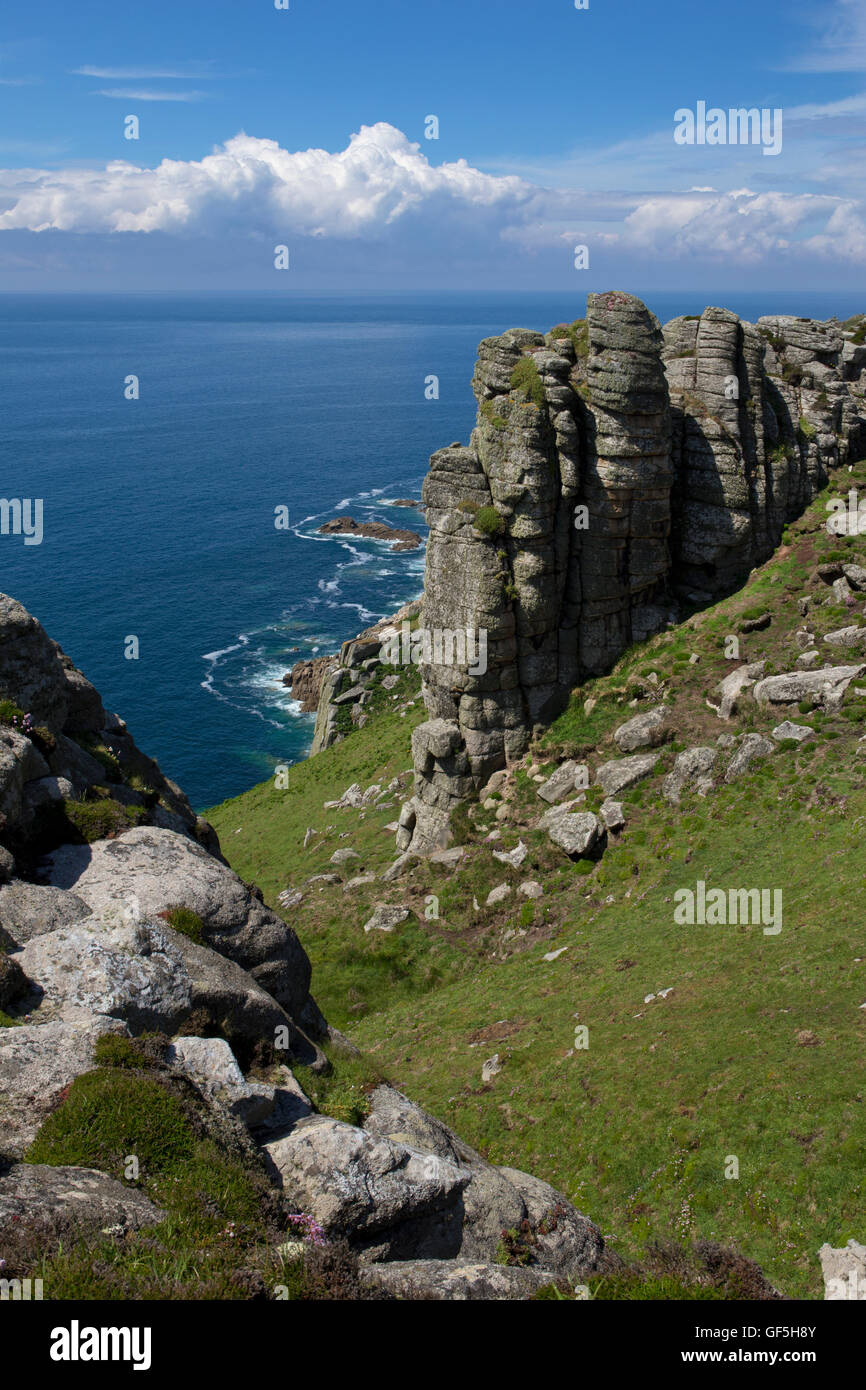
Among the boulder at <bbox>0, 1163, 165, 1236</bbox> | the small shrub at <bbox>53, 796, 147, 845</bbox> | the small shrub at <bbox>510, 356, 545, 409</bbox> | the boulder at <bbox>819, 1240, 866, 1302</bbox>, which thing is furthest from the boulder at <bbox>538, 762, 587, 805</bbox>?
the boulder at <bbox>0, 1163, 165, 1236</bbox>

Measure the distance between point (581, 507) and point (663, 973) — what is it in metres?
28.6

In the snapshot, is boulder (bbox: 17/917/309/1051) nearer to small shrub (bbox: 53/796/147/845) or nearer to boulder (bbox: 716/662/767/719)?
small shrub (bbox: 53/796/147/845)

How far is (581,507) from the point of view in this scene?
2087 inches

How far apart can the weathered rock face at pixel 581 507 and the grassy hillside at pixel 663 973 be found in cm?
254

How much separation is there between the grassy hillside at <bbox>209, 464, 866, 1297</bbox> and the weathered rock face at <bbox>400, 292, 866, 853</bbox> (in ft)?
8.32

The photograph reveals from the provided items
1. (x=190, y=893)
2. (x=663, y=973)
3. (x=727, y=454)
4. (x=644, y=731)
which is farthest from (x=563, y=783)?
(x=190, y=893)

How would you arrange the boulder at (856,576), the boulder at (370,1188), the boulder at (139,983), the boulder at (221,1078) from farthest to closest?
1. the boulder at (856,576)
2. the boulder at (139,983)
3. the boulder at (221,1078)
4. the boulder at (370,1188)

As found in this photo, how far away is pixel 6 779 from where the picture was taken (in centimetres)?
2330

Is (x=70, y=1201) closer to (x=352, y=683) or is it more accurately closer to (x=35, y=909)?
(x=35, y=909)

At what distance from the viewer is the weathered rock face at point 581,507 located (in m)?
51.0

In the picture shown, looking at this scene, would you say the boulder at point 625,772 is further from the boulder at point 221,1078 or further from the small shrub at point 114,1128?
the small shrub at point 114,1128

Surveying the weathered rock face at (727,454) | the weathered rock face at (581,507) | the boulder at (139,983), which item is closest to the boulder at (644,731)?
the weathered rock face at (581,507)

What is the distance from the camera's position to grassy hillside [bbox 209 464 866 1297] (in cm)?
2484
